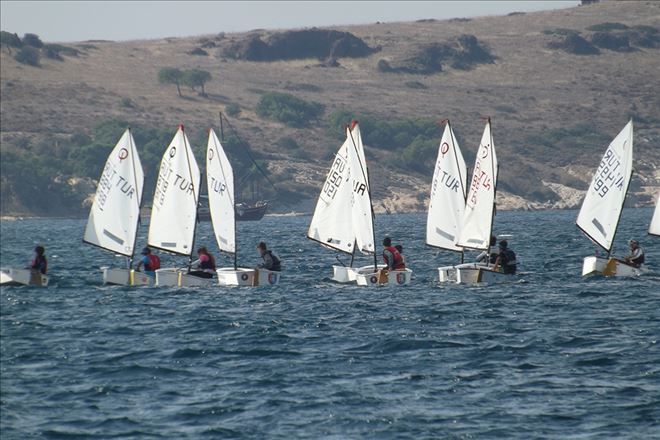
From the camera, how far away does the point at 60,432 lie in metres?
22.3

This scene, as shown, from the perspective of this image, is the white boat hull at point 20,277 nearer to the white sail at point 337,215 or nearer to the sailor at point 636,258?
the white sail at point 337,215

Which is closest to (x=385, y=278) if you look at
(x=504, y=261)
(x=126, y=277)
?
(x=504, y=261)

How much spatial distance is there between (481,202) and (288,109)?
144263 millimetres

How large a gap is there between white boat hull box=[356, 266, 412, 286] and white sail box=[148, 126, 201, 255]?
6.76 meters

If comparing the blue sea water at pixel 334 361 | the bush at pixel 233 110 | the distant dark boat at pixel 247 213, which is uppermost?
the bush at pixel 233 110

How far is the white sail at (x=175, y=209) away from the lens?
155 feet

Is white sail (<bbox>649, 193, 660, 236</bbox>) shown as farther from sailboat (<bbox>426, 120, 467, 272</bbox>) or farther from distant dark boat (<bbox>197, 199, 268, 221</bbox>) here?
distant dark boat (<bbox>197, 199, 268, 221</bbox>)

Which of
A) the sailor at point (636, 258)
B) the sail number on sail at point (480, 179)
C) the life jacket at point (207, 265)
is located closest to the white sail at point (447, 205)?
the sail number on sail at point (480, 179)

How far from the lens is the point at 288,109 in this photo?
19150 cm

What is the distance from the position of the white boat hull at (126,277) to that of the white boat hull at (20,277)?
233 centimetres

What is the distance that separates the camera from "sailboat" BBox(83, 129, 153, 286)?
155ft

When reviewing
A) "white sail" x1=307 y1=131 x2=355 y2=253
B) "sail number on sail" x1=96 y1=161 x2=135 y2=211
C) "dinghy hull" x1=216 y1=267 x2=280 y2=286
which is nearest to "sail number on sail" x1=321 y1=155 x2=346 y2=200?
"white sail" x1=307 y1=131 x2=355 y2=253

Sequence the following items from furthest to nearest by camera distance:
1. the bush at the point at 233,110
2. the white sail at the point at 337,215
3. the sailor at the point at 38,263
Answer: the bush at the point at 233,110, the white sail at the point at 337,215, the sailor at the point at 38,263

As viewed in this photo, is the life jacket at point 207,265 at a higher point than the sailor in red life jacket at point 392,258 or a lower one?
lower
